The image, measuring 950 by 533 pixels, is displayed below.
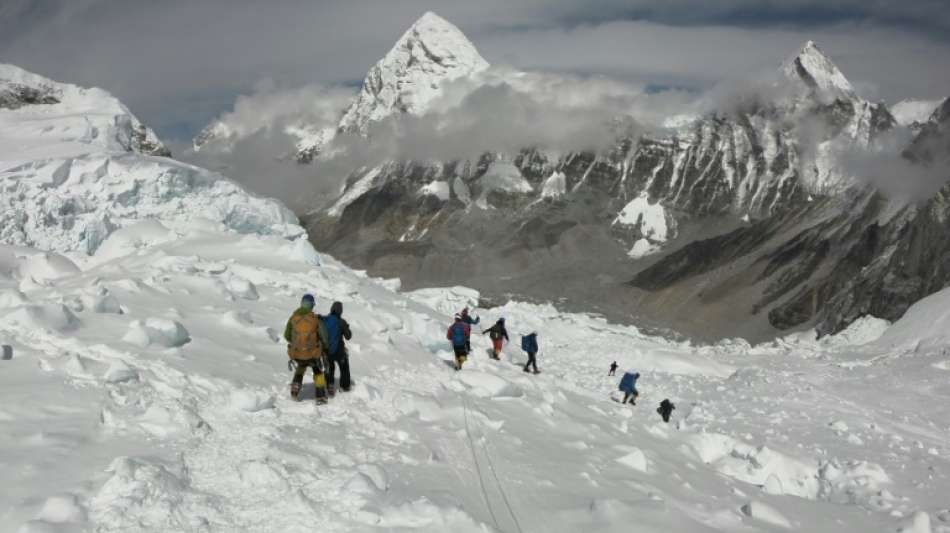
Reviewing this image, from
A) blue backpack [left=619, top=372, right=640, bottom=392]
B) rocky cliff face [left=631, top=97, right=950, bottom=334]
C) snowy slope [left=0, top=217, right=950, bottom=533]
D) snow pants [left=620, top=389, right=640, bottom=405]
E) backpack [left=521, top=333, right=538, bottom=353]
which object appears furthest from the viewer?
rocky cliff face [left=631, top=97, right=950, bottom=334]

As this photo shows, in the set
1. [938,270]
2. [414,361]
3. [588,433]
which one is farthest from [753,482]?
[938,270]

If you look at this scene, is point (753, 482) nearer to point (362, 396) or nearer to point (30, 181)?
point (362, 396)

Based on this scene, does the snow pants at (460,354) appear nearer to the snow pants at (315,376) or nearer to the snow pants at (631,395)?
the snow pants at (631,395)

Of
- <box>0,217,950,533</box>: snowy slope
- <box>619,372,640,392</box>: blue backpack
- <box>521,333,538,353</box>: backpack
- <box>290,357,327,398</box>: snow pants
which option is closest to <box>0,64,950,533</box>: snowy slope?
A: <box>0,217,950,533</box>: snowy slope

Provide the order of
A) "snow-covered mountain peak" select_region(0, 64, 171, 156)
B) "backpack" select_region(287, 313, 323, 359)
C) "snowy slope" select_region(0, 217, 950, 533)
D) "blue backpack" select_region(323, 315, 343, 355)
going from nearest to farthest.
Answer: "snowy slope" select_region(0, 217, 950, 533) → "backpack" select_region(287, 313, 323, 359) → "blue backpack" select_region(323, 315, 343, 355) → "snow-covered mountain peak" select_region(0, 64, 171, 156)

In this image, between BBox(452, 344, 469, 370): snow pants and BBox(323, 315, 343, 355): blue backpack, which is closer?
BBox(323, 315, 343, 355): blue backpack

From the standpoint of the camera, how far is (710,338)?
16438 cm

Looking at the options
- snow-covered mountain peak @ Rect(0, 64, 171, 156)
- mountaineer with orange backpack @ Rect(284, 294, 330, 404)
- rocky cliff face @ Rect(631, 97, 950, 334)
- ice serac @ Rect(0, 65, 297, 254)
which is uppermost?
snow-covered mountain peak @ Rect(0, 64, 171, 156)

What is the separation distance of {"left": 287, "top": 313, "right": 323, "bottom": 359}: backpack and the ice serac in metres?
17.6

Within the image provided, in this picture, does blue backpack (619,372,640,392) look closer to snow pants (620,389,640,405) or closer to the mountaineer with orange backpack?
snow pants (620,389,640,405)

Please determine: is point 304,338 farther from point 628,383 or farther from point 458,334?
point 628,383

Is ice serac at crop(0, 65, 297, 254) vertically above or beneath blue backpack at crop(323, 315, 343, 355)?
above

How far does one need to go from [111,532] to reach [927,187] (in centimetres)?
17945

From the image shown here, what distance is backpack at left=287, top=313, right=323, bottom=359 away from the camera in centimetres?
1220
